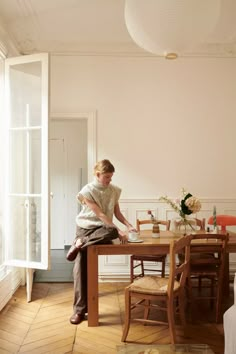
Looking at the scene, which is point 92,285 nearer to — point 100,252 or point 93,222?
point 100,252

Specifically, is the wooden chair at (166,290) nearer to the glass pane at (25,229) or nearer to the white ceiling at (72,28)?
the glass pane at (25,229)

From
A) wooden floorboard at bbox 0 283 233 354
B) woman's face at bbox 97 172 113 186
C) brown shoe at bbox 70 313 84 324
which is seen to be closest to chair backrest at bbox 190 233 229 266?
wooden floorboard at bbox 0 283 233 354

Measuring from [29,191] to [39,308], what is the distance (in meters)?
1.17

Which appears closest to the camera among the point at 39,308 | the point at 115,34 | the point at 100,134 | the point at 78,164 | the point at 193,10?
the point at 193,10

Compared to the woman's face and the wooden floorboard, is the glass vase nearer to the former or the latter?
the wooden floorboard

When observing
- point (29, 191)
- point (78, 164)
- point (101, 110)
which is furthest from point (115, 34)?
point (78, 164)

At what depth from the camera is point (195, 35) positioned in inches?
98.7

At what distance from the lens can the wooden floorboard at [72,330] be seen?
292cm

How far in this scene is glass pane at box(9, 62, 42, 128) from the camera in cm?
376

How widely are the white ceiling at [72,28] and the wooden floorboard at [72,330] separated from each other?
283 cm

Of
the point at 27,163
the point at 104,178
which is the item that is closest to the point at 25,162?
the point at 27,163

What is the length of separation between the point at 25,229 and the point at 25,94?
4.57 feet

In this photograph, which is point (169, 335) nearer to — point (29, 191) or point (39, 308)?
point (39, 308)

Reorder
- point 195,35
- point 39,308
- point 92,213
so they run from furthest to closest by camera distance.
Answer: point 39,308 → point 92,213 → point 195,35
